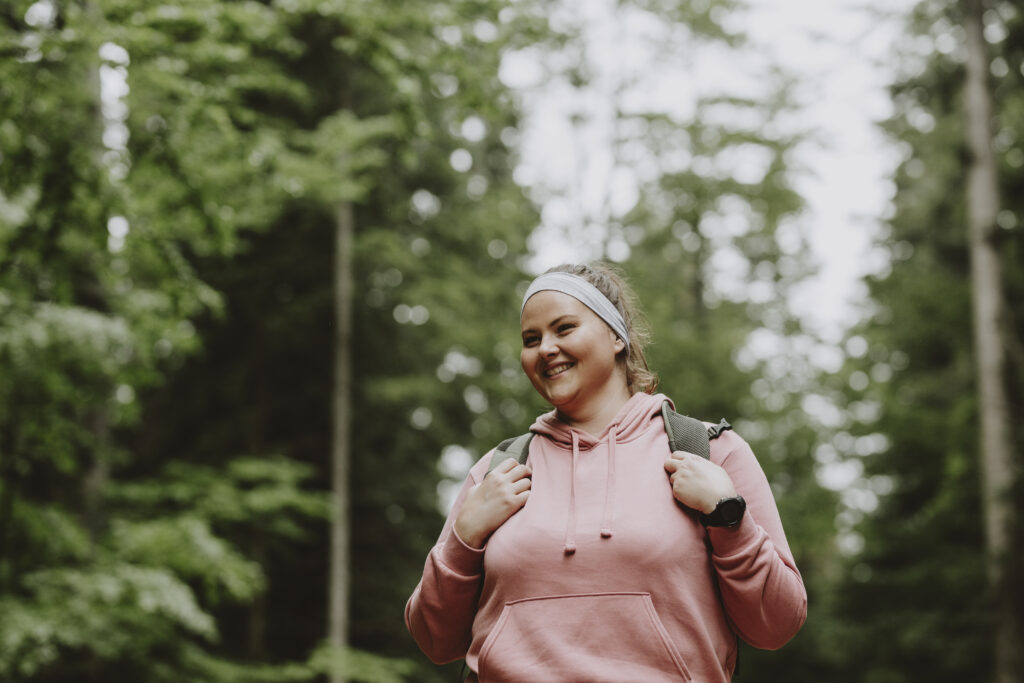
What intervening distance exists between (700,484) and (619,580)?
0.84 ft

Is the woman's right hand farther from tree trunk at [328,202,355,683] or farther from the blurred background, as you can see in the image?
tree trunk at [328,202,355,683]

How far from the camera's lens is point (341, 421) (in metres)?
13.1

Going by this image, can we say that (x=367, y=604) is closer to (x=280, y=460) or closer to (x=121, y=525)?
(x=280, y=460)

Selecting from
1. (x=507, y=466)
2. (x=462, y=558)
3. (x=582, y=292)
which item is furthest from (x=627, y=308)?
(x=462, y=558)

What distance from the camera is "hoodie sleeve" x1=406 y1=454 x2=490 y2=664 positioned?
6.88ft

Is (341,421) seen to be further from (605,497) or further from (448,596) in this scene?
(605,497)

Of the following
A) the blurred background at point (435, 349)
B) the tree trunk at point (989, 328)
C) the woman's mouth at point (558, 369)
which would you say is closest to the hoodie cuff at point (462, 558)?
the woman's mouth at point (558, 369)

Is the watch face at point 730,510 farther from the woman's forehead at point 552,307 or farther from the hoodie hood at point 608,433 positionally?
the woman's forehead at point 552,307

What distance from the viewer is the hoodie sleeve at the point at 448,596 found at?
210cm

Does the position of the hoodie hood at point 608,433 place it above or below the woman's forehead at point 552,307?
below


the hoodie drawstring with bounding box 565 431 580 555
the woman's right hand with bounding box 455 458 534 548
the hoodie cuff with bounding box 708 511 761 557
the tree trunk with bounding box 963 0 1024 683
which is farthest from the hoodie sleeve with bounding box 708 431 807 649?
the tree trunk with bounding box 963 0 1024 683

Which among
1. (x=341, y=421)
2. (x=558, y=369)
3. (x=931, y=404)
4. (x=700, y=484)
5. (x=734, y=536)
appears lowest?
(x=341, y=421)

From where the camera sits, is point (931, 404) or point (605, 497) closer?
point (605, 497)

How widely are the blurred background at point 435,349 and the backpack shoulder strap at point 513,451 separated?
16.2ft
